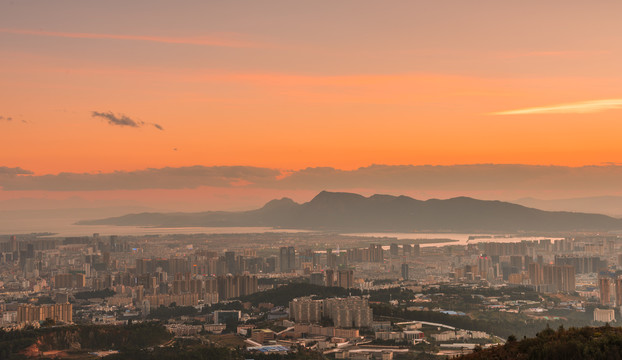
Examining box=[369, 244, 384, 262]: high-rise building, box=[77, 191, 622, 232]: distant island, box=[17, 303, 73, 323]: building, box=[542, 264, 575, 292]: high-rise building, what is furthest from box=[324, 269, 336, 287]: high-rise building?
box=[77, 191, 622, 232]: distant island

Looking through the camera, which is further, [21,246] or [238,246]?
[238,246]

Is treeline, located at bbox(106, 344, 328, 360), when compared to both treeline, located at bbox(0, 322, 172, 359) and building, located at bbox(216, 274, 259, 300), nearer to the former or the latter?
treeline, located at bbox(0, 322, 172, 359)

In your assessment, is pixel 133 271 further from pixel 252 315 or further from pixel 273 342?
pixel 273 342

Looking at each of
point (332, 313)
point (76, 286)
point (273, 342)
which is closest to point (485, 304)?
point (332, 313)

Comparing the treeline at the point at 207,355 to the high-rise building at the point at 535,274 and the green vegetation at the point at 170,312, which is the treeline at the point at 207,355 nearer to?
the green vegetation at the point at 170,312

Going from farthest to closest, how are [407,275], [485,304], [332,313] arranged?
[407,275], [485,304], [332,313]

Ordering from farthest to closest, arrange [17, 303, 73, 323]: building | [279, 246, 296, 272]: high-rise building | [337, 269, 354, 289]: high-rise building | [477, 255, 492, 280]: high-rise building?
[279, 246, 296, 272]: high-rise building
[477, 255, 492, 280]: high-rise building
[337, 269, 354, 289]: high-rise building
[17, 303, 73, 323]: building
